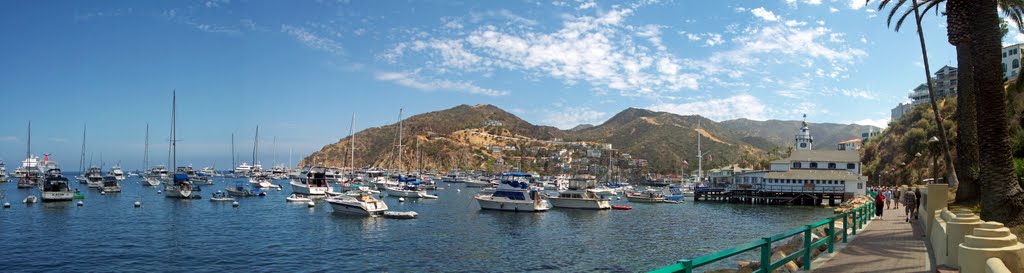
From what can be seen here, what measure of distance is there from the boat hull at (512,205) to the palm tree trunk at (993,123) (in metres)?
48.3

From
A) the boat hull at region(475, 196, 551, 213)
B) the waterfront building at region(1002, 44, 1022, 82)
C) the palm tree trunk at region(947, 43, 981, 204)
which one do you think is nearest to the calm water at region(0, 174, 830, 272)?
the boat hull at region(475, 196, 551, 213)

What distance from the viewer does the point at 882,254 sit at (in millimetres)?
15156

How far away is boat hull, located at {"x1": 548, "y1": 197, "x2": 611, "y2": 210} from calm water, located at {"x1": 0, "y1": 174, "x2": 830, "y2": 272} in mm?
3270

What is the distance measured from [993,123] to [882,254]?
4.00 meters

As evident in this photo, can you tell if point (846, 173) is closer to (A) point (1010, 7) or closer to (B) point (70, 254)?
(A) point (1010, 7)

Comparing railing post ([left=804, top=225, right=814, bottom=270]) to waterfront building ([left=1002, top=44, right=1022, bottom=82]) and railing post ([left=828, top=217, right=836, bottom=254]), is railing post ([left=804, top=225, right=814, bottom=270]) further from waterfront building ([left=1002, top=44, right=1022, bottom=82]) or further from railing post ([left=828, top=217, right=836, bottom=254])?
waterfront building ([left=1002, top=44, right=1022, bottom=82])

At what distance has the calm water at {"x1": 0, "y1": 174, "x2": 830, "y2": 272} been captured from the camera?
30.5 metres

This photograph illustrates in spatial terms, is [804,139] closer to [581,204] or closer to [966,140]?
[581,204]

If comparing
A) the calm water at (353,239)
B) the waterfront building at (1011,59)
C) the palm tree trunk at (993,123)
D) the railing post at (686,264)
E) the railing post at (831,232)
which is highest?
the waterfront building at (1011,59)

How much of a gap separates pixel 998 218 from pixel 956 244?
21.6 feet

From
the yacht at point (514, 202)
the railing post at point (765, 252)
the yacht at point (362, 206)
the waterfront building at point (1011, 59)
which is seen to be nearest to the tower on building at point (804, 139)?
the waterfront building at point (1011, 59)

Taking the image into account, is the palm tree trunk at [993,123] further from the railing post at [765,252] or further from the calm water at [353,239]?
the calm water at [353,239]

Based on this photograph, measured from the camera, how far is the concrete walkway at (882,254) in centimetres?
1302

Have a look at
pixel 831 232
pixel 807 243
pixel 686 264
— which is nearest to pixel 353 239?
pixel 831 232
